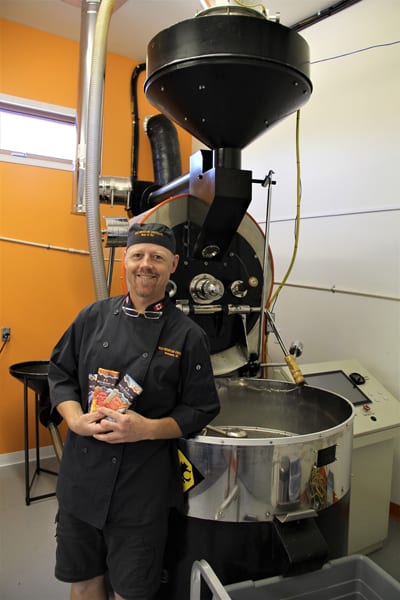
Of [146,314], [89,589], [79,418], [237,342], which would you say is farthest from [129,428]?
[237,342]

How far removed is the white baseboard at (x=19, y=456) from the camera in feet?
8.66

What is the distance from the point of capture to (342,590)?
107cm

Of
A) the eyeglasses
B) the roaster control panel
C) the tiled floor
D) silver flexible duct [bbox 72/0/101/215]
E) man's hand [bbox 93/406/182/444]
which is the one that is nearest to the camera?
man's hand [bbox 93/406/182/444]

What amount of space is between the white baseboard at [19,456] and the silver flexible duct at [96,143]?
1.40 meters

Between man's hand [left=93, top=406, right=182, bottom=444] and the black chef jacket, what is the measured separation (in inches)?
2.0

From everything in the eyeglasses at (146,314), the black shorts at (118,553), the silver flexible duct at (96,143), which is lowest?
the black shorts at (118,553)

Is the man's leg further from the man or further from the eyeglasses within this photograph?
the eyeglasses

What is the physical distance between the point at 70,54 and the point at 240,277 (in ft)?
7.23

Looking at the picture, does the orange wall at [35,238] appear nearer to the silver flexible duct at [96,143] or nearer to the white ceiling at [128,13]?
the white ceiling at [128,13]

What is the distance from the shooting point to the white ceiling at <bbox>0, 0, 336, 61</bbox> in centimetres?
248

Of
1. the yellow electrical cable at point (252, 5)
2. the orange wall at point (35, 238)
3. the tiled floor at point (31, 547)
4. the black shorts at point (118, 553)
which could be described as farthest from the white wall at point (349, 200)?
the black shorts at point (118, 553)

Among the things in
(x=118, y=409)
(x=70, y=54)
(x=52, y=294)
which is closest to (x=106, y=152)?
(x=70, y=54)

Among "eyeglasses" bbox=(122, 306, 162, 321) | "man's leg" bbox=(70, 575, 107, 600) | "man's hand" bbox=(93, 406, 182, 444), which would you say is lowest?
"man's leg" bbox=(70, 575, 107, 600)

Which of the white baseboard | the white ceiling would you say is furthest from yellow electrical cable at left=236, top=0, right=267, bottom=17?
the white baseboard
